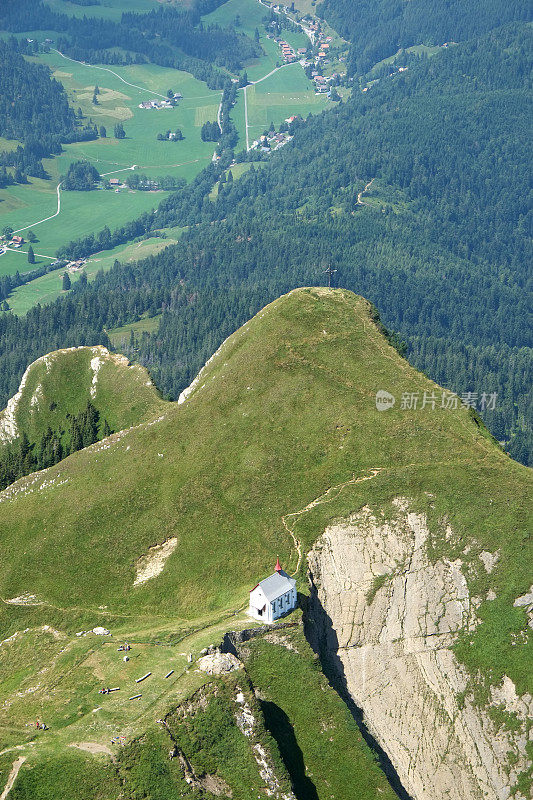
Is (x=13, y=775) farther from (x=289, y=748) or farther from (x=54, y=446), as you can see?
(x=54, y=446)

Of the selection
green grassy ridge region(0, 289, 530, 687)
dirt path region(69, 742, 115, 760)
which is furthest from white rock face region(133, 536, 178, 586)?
dirt path region(69, 742, 115, 760)

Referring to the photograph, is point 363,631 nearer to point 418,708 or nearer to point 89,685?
point 418,708

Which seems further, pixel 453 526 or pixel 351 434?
pixel 351 434

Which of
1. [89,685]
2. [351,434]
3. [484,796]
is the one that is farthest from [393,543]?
[89,685]

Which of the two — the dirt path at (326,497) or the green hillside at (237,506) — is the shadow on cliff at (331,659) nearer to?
the green hillside at (237,506)

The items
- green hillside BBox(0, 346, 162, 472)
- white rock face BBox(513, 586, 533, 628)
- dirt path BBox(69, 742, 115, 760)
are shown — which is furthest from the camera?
green hillside BBox(0, 346, 162, 472)

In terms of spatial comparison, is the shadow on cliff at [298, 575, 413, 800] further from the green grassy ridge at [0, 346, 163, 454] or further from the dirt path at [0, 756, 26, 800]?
the green grassy ridge at [0, 346, 163, 454]
